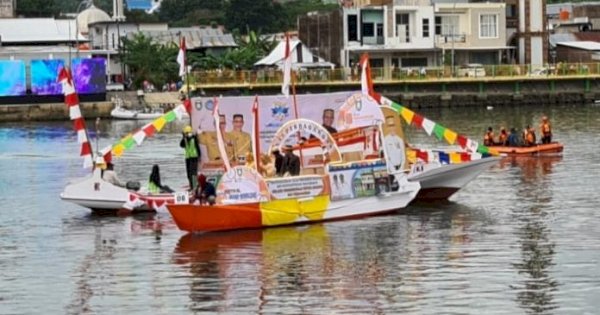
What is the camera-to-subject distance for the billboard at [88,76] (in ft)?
344

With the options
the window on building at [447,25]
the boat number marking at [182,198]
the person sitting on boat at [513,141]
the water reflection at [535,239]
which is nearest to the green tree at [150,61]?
the window on building at [447,25]

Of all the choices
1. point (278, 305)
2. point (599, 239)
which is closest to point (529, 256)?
point (599, 239)

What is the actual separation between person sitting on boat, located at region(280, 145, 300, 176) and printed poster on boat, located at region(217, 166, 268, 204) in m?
1.15

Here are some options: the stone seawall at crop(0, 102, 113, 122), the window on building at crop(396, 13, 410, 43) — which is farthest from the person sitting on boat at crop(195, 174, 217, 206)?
the window on building at crop(396, 13, 410, 43)

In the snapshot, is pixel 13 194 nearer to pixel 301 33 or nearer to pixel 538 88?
pixel 538 88

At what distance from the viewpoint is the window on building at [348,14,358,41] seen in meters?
113

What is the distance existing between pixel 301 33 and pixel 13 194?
3026 inches

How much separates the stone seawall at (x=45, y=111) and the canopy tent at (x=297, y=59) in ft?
45.7

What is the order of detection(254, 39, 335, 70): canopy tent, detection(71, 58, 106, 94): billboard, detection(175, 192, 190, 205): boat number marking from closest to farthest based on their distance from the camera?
detection(175, 192, 190, 205): boat number marking → detection(71, 58, 106, 94): billboard → detection(254, 39, 335, 70): canopy tent

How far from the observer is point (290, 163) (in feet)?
116

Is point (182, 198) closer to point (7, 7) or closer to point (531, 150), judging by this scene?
point (531, 150)

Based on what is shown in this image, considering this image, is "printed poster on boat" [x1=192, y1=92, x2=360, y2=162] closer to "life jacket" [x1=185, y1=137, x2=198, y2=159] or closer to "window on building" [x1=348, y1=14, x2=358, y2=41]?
"life jacket" [x1=185, y1=137, x2=198, y2=159]

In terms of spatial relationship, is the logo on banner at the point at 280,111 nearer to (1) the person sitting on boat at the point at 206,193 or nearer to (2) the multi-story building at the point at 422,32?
(1) the person sitting on boat at the point at 206,193

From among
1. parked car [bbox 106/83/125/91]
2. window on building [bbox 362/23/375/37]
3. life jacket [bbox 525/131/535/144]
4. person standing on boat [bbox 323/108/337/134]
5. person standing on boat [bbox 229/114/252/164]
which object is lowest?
life jacket [bbox 525/131/535/144]
